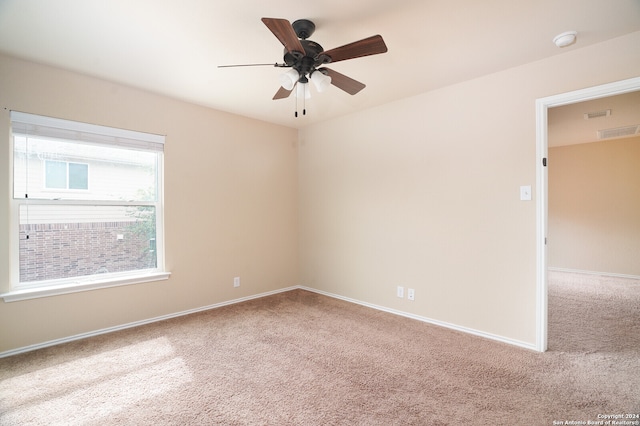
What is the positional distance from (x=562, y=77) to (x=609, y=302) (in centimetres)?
323

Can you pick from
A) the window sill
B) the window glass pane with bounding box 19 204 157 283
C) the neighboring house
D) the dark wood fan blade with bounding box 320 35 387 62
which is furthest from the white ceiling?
the window sill

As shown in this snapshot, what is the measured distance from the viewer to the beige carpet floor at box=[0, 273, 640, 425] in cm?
180

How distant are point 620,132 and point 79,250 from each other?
755cm

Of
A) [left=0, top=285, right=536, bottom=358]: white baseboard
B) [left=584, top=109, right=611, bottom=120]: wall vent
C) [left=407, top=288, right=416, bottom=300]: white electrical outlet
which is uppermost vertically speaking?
[left=584, top=109, right=611, bottom=120]: wall vent

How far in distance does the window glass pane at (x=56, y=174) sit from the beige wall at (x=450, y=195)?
2.87 metres

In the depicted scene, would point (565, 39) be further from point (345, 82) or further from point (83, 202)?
point (83, 202)

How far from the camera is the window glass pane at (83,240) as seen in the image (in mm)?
2682

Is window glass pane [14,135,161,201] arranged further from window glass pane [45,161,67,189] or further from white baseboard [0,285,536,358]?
white baseboard [0,285,536,358]

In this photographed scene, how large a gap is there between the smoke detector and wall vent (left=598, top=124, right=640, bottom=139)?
3.50 m

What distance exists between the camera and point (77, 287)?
2.82 metres

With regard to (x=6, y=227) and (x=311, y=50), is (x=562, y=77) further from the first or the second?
(x=6, y=227)

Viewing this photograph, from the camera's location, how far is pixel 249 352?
2.60 m

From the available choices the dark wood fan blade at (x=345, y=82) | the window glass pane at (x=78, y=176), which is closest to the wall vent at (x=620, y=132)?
the dark wood fan blade at (x=345, y=82)

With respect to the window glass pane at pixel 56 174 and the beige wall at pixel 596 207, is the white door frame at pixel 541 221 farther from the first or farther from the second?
the beige wall at pixel 596 207
